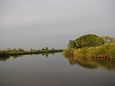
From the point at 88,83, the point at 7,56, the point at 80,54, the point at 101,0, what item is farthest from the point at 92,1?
the point at 7,56

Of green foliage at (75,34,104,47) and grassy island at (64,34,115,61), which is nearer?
grassy island at (64,34,115,61)

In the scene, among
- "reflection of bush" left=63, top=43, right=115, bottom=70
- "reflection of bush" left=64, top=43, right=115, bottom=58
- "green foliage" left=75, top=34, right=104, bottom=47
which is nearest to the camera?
"reflection of bush" left=63, top=43, right=115, bottom=70

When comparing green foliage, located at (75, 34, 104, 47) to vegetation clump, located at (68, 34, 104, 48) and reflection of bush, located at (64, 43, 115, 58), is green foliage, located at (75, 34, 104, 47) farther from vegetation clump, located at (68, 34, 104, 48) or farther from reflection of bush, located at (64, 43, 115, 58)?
reflection of bush, located at (64, 43, 115, 58)

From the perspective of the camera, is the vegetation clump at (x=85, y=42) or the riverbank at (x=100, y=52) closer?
the riverbank at (x=100, y=52)

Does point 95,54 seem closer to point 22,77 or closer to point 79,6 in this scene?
point 79,6

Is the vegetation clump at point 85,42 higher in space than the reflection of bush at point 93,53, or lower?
higher

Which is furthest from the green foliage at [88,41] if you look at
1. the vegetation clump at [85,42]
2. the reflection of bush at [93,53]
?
the reflection of bush at [93,53]

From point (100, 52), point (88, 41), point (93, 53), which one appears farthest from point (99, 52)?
point (88, 41)

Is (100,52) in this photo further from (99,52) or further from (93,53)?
(93,53)

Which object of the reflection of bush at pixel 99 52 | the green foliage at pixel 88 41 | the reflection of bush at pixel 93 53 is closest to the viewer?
the reflection of bush at pixel 93 53

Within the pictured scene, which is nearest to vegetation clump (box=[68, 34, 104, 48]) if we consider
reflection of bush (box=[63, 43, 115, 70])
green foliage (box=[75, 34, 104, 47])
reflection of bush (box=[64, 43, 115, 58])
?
green foliage (box=[75, 34, 104, 47])

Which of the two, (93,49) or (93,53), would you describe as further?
(93,49)

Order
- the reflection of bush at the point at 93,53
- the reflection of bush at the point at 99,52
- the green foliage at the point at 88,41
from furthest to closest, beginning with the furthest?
the green foliage at the point at 88,41
the reflection of bush at the point at 99,52
the reflection of bush at the point at 93,53

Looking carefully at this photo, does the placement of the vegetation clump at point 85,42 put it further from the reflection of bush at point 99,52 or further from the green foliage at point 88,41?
the reflection of bush at point 99,52
